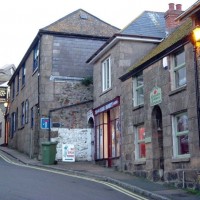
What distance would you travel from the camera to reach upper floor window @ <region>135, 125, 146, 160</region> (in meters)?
16.8

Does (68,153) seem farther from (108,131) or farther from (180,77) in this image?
(180,77)

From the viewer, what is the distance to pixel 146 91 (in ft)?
54.0

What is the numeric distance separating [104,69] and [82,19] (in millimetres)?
6585

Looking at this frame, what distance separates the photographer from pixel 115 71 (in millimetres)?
20000

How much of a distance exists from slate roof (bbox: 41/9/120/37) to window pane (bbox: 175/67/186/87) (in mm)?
12854

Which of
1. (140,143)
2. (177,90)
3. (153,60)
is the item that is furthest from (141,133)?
(177,90)

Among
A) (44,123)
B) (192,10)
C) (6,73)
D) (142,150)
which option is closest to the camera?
(192,10)

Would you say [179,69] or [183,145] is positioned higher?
[179,69]

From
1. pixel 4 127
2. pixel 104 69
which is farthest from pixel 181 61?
pixel 4 127

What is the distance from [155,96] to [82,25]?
506 inches

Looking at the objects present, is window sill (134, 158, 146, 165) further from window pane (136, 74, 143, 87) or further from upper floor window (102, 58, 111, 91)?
upper floor window (102, 58, 111, 91)

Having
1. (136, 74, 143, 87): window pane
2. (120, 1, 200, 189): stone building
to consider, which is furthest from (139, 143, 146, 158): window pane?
(136, 74, 143, 87): window pane

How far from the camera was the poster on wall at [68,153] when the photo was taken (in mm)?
23281

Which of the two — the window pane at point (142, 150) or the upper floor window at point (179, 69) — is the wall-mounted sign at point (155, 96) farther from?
the window pane at point (142, 150)
